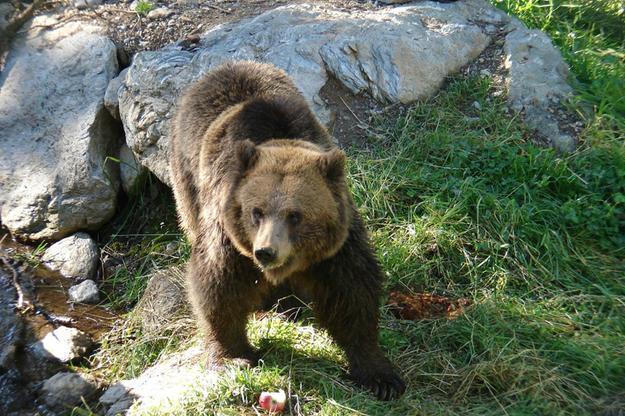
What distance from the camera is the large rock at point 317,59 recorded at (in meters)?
6.63

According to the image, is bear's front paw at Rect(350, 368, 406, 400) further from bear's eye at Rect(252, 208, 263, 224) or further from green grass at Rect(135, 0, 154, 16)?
green grass at Rect(135, 0, 154, 16)

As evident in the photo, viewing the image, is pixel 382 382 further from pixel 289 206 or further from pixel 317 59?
pixel 317 59

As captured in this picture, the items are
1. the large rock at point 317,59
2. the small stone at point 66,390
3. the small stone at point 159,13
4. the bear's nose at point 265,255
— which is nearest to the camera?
the bear's nose at point 265,255

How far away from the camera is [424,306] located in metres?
5.27

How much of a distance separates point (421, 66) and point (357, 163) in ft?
4.07

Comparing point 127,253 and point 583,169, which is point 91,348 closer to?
point 127,253

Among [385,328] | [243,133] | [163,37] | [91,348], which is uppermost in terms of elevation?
[243,133]

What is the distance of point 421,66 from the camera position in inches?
268

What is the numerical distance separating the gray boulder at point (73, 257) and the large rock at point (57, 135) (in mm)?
167

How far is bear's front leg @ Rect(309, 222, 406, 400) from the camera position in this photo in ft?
13.9

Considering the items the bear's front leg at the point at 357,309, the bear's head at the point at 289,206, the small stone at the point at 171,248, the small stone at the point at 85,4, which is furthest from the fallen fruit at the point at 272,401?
the small stone at the point at 85,4

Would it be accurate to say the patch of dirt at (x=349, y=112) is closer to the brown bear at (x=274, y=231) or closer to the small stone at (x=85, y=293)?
the brown bear at (x=274, y=231)

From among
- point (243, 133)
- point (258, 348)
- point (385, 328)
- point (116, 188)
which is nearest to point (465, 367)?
point (385, 328)

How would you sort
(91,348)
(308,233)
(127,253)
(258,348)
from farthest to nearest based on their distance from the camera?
(127,253)
(91,348)
(258,348)
(308,233)
